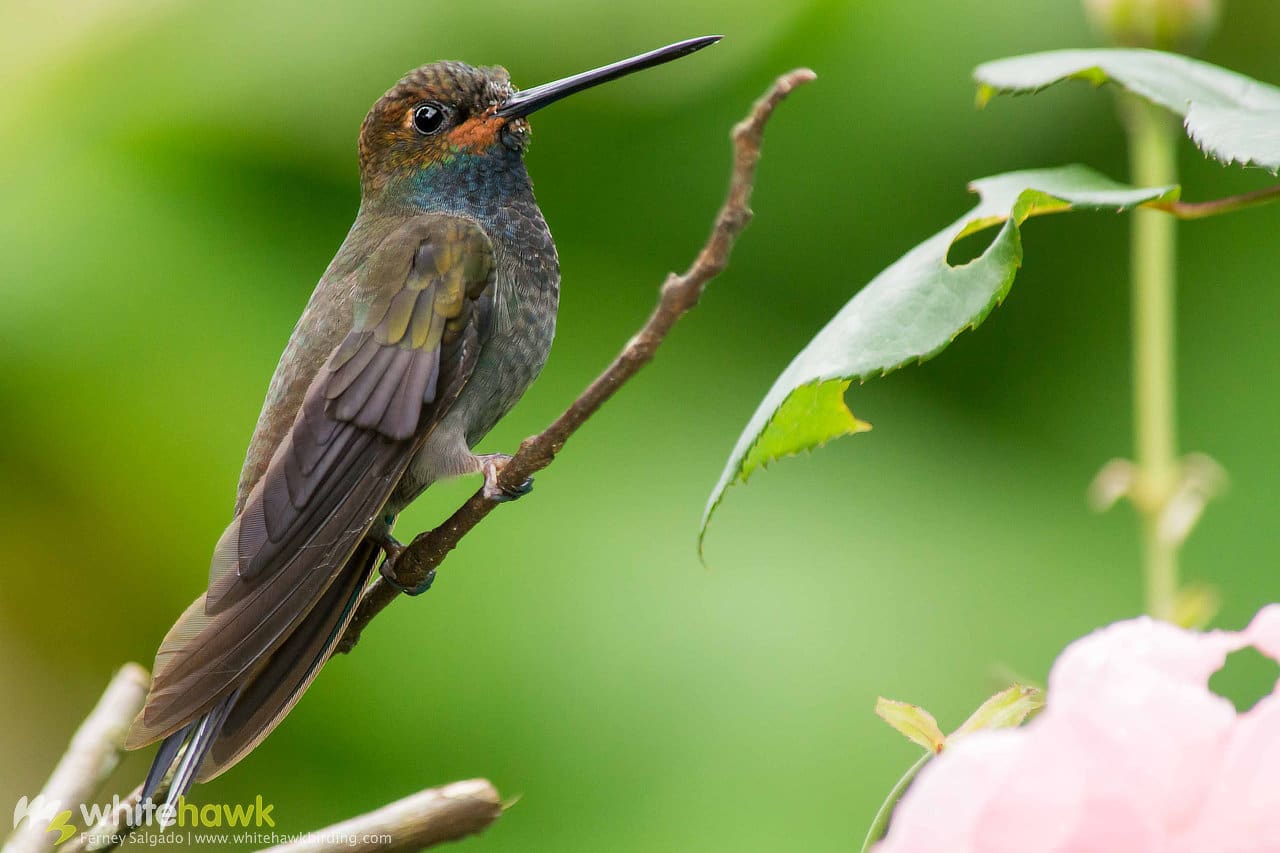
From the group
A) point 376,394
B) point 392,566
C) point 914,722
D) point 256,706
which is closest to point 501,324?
point 376,394

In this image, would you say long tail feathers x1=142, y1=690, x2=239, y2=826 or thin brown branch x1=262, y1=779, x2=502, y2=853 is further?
long tail feathers x1=142, y1=690, x2=239, y2=826

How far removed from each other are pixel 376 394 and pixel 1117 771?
28.5 inches

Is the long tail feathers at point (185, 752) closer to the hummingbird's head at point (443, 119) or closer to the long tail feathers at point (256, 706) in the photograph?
the long tail feathers at point (256, 706)

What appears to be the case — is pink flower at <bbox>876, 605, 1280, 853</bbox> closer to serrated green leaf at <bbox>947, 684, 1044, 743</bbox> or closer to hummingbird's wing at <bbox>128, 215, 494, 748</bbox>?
serrated green leaf at <bbox>947, 684, 1044, 743</bbox>

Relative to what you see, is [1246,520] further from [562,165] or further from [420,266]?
[420,266]

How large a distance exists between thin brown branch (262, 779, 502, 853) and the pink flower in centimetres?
18

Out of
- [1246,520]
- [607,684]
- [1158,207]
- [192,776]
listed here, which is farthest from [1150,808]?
[1246,520]

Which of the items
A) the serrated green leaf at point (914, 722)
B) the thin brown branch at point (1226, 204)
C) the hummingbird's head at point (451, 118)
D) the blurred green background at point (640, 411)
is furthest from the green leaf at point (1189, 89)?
the blurred green background at point (640, 411)

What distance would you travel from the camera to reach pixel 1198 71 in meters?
0.77

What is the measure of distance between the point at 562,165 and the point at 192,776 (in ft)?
4.78

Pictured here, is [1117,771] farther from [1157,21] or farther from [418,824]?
[1157,21]

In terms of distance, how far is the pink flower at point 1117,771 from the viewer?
0.34 m

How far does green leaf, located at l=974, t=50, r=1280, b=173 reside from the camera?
63 centimetres

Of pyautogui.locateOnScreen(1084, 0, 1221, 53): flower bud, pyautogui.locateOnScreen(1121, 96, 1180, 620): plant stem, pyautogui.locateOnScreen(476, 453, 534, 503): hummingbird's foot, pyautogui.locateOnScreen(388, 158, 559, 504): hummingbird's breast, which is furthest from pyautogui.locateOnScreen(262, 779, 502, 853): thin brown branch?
pyautogui.locateOnScreen(1084, 0, 1221, 53): flower bud
